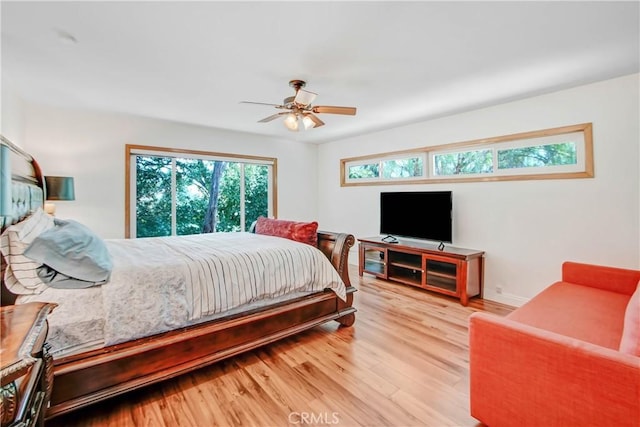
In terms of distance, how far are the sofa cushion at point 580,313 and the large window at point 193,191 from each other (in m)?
4.39

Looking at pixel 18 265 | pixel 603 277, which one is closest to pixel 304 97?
pixel 18 265

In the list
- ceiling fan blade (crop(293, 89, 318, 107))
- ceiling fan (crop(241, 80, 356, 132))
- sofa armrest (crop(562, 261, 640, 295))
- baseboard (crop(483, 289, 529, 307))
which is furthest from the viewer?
baseboard (crop(483, 289, 529, 307))

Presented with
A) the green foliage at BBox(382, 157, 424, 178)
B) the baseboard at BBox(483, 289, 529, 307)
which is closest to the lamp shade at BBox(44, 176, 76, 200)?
the green foliage at BBox(382, 157, 424, 178)

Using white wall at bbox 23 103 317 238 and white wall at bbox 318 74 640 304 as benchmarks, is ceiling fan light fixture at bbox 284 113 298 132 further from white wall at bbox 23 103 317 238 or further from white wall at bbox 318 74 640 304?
white wall at bbox 23 103 317 238

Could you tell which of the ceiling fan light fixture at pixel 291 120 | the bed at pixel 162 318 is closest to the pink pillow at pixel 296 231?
the bed at pixel 162 318

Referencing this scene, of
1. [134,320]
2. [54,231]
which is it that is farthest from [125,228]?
[134,320]

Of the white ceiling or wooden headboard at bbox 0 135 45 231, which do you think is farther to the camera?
the white ceiling

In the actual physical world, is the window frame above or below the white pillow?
above

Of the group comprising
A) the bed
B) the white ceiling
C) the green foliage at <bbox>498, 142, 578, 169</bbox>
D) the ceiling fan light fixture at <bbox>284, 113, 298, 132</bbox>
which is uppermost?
the white ceiling

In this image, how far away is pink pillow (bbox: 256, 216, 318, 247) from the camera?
296cm

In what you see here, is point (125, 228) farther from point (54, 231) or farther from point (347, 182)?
point (347, 182)

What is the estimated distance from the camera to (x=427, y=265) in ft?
13.1

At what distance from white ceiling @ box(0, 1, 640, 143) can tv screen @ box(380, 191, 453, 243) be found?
4.08 feet

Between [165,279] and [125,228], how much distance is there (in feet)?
9.17
